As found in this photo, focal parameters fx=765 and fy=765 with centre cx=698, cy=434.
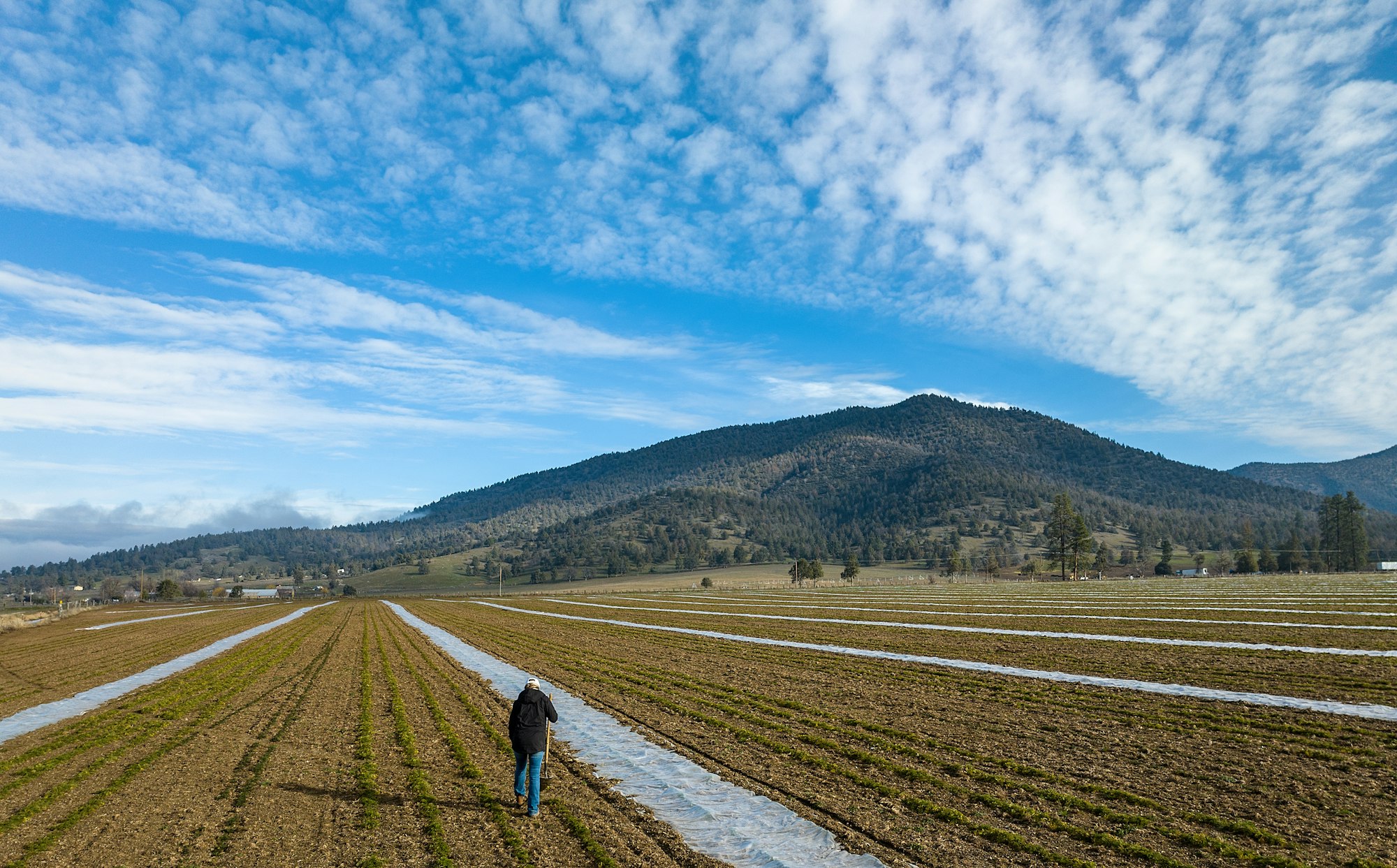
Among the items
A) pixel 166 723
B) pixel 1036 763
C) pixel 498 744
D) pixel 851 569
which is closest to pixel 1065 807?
pixel 1036 763

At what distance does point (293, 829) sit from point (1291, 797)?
45.9ft

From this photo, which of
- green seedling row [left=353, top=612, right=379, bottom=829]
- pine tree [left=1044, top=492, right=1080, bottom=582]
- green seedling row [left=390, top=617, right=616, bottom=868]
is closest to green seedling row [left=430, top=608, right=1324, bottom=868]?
green seedling row [left=390, top=617, right=616, bottom=868]

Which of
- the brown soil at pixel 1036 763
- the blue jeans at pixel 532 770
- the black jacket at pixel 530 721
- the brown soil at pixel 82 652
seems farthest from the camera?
the brown soil at pixel 82 652

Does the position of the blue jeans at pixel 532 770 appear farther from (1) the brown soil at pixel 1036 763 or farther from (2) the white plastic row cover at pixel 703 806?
(1) the brown soil at pixel 1036 763

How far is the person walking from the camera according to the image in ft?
34.4

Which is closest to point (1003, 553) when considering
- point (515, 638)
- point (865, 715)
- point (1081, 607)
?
point (1081, 607)

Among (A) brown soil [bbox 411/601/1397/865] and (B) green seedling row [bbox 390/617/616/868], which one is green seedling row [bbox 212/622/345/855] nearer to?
(B) green seedling row [bbox 390/617/616/868]

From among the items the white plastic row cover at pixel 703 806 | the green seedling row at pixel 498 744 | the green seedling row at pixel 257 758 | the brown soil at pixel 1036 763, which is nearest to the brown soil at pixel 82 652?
the green seedling row at pixel 257 758

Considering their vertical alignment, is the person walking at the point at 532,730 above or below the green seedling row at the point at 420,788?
above

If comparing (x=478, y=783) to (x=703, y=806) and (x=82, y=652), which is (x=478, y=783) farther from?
(x=82, y=652)

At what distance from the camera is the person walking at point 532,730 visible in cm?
1049

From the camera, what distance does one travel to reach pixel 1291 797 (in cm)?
1086

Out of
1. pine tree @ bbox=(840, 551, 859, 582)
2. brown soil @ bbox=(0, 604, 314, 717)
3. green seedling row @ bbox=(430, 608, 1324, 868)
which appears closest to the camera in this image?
green seedling row @ bbox=(430, 608, 1324, 868)

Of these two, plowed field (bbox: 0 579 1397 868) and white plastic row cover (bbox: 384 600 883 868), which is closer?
white plastic row cover (bbox: 384 600 883 868)
